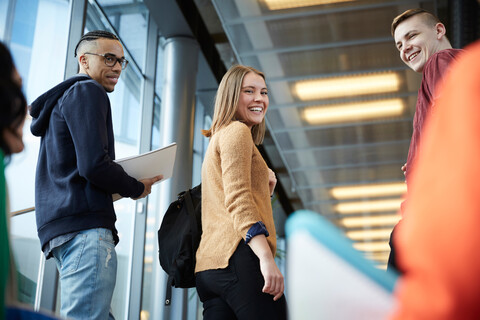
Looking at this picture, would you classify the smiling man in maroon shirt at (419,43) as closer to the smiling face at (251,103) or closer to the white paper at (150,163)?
the smiling face at (251,103)

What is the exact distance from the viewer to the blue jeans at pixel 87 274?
201cm

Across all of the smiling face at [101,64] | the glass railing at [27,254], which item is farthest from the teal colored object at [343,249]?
the glass railing at [27,254]

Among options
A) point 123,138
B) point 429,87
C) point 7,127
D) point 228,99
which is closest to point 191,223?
point 228,99

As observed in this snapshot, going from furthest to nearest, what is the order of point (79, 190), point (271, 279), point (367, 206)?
point (367, 206), point (79, 190), point (271, 279)

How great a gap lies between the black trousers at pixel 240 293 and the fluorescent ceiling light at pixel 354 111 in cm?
822

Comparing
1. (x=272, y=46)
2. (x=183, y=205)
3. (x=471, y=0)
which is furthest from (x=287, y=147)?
(x=183, y=205)

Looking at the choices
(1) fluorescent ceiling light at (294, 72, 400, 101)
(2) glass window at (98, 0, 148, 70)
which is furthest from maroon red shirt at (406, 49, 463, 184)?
(1) fluorescent ceiling light at (294, 72, 400, 101)

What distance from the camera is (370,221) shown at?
16422mm

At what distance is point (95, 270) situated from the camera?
6.73 ft

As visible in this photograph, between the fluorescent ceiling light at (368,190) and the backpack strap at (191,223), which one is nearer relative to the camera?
the backpack strap at (191,223)

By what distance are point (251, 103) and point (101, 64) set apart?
0.72m

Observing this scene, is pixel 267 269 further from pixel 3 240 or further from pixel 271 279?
pixel 3 240

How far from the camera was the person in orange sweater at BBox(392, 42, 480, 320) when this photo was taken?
58cm

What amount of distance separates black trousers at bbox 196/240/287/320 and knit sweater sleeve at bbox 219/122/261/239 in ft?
0.36
